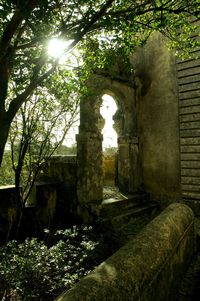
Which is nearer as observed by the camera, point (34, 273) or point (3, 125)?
point (3, 125)

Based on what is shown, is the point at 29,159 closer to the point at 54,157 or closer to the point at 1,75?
the point at 54,157

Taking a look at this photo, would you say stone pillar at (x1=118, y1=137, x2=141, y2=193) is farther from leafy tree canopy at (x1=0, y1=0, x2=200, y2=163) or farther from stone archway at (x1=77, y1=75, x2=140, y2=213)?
leafy tree canopy at (x1=0, y1=0, x2=200, y2=163)

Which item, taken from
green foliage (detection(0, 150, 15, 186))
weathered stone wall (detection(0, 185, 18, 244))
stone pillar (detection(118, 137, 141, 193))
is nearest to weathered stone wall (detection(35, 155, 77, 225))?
weathered stone wall (detection(0, 185, 18, 244))

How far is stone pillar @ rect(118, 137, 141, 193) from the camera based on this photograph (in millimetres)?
8469

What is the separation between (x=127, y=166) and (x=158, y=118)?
223 centimetres

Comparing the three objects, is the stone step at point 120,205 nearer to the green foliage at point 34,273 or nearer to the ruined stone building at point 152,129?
the ruined stone building at point 152,129

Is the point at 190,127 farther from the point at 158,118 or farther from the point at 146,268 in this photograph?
the point at 146,268

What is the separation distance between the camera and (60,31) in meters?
3.52

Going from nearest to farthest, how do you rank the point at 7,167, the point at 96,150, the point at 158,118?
the point at 96,150, the point at 158,118, the point at 7,167

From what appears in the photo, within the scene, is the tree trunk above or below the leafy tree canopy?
below

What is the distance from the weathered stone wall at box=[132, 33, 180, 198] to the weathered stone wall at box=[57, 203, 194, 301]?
477 centimetres

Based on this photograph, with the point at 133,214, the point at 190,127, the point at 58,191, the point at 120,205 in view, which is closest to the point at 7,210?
the point at 58,191

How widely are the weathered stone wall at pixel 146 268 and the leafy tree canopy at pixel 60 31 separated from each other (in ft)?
6.68

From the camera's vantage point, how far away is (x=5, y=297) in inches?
111
